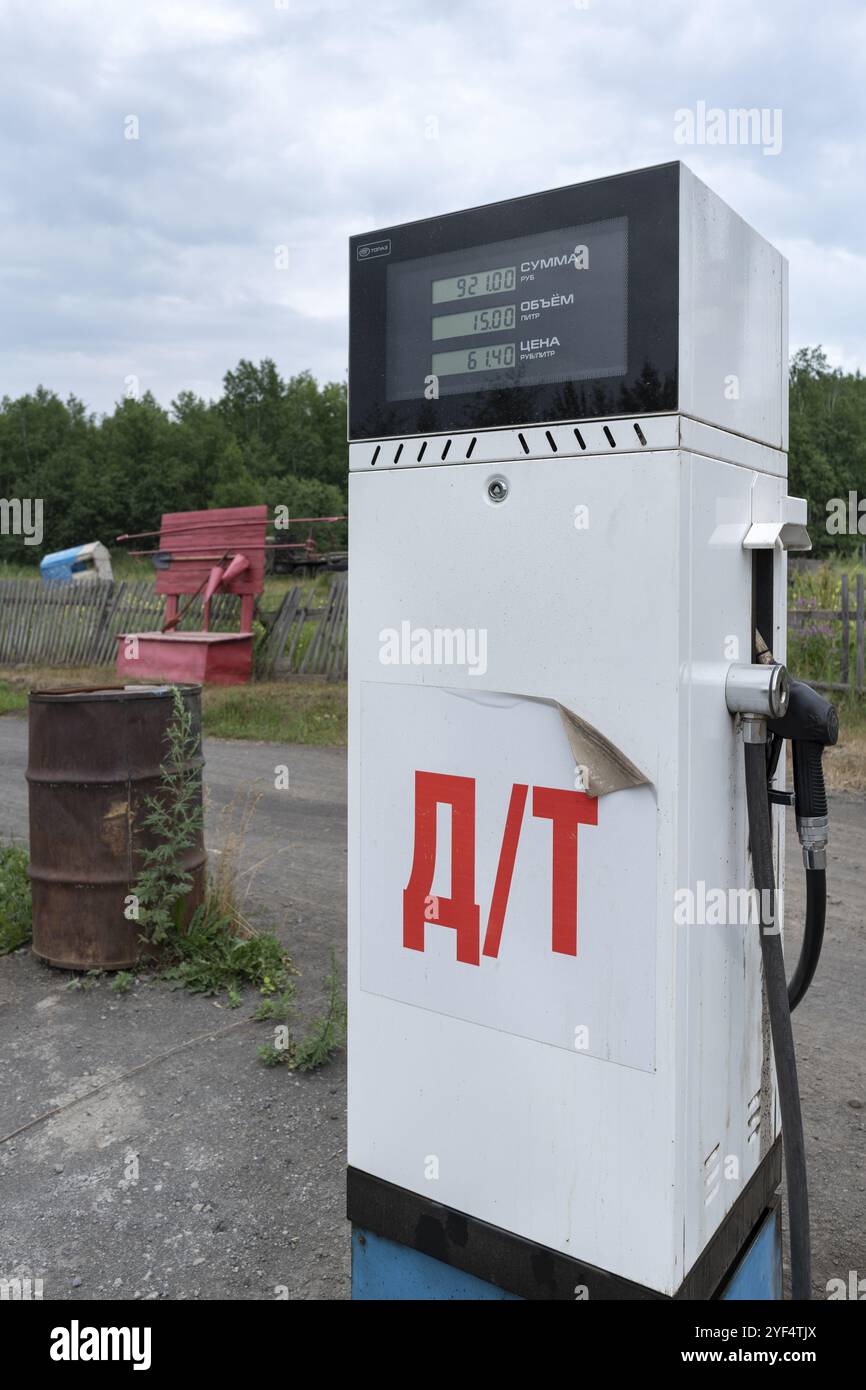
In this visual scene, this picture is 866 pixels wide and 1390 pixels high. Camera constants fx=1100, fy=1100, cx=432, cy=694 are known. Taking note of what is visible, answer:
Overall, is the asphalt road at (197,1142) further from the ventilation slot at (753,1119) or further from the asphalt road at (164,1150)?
the ventilation slot at (753,1119)

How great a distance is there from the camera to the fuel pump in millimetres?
1710

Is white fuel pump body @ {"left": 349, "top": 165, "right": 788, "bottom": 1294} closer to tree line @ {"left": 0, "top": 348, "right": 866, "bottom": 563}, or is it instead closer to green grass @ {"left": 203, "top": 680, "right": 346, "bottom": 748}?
green grass @ {"left": 203, "top": 680, "right": 346, "bottom": 748}

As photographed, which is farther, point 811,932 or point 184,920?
point 184,920

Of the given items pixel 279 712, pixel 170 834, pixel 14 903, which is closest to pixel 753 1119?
pixel 170 834

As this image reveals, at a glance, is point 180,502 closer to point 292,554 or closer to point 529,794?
point 292,554

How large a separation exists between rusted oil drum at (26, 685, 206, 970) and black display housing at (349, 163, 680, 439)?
2.61m

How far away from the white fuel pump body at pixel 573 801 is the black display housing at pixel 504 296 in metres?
0.02

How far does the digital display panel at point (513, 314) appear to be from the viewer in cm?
171

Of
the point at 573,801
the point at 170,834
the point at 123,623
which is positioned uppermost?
the point at 123,623

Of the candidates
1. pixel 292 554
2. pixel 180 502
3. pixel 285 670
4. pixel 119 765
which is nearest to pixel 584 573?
pixel 119 765

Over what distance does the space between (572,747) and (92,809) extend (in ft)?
9.89

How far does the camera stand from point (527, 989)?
1.87m

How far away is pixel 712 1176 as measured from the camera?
188 centimetres

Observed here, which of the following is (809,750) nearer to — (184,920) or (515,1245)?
(515,1245)
